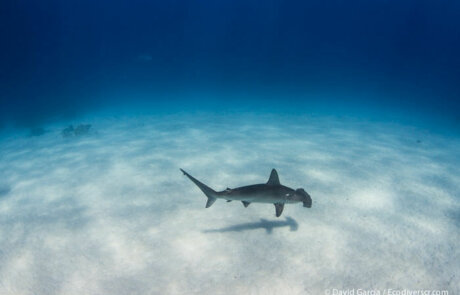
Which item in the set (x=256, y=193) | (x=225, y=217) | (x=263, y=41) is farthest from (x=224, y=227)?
(x=263, y=41)

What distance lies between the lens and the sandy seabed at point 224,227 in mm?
3668

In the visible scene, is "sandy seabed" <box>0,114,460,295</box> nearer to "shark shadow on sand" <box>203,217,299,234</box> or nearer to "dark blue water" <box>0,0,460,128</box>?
"shark shadow on sand" <box>203,217,299,234</box>

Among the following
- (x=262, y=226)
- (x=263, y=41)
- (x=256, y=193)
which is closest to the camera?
(x=256, y=193)

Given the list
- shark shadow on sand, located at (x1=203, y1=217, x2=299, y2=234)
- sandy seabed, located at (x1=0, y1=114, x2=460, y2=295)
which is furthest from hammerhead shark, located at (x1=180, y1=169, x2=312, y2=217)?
shark shadow on sand, located at (x1=203, y1=217, x2=299, y2=234)

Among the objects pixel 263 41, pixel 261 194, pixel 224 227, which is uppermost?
pixel 263 41

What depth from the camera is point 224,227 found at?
4961mm

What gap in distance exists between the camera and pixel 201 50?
122m

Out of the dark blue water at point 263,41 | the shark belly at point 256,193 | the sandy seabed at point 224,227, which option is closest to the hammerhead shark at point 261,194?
the shark belly at point 256,193

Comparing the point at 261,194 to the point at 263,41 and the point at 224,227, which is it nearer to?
the point at 224,227

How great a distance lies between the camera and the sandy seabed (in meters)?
3.67

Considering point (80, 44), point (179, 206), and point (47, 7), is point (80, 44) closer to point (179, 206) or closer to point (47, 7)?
point (47, 7)

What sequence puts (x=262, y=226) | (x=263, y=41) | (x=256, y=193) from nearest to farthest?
(x=256, y=193)
(x=262, y=226)
(x=263, y=41)

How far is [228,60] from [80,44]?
58.6m

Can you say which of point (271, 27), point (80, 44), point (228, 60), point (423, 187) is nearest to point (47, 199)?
point (423, 187)
